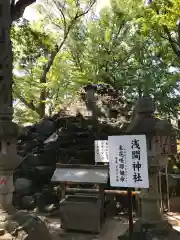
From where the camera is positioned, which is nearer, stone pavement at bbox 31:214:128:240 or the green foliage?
stone pavement at bbox 31:214:128:240

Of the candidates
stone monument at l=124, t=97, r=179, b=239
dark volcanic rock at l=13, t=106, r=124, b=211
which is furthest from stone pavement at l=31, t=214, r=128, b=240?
dark volcanic rock at l=13, t=106, r=124, b=211

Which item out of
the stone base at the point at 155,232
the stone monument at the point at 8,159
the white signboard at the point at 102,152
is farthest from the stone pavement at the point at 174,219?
the stone monument at the point at 8,159

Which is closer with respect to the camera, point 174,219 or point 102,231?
point 102,231

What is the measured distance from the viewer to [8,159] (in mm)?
6000

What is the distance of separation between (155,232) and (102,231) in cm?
252

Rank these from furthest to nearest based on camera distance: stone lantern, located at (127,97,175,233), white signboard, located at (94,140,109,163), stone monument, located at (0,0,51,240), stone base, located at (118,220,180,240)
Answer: white signboard, located at (94,140,109,163) < stone monument, located at (0,0,51,240) < stone lantern, located at (127,97,175,233) < stone base, located at (118,220,180,240)

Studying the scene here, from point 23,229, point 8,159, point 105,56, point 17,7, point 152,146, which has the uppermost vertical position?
point 105,56

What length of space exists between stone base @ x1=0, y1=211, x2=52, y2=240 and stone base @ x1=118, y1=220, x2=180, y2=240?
1.58 m

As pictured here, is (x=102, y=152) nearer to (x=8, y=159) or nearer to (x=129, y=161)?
(x=8, y=159)

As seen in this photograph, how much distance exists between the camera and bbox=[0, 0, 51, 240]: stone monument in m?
5.58

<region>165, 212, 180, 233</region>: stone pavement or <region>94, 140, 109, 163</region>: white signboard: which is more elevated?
<region>94, 140, 109, 163</region>: white signboard

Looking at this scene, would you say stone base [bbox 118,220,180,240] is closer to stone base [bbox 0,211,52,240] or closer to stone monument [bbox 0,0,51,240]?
stone base [bbox 0,211,52,240]

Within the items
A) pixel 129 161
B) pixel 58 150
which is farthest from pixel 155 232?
pixel 58 150

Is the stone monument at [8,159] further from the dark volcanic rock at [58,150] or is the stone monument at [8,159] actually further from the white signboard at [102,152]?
the dark volcanic rock at [58,150]
